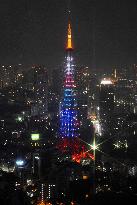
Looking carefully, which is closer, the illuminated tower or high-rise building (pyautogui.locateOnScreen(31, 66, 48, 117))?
the illuminated tower

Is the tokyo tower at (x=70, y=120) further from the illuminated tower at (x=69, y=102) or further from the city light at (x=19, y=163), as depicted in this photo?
the city light at (x=19, y=163)

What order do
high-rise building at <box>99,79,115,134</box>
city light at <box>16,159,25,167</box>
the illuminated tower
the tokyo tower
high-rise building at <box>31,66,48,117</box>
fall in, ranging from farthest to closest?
high-rise building at <box>31,66,48,117</box>
high-rise building at <box>99,79,115,134</box>
the illuminated tower
the tokyo tower
city light at <box>16,159,25,167</box>

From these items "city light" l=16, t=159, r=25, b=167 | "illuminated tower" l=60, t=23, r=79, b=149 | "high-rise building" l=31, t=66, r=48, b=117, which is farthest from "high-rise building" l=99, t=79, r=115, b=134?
"city light" l=16, t=159, r=25, b=167

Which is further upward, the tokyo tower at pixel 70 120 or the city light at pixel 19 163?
the tokyo tower at pixel 70 120

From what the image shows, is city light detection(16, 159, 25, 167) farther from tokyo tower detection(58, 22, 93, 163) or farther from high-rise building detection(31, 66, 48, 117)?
high-rise building detection(31, 66, 48, 117)

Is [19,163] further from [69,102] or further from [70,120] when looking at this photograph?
[70,120]

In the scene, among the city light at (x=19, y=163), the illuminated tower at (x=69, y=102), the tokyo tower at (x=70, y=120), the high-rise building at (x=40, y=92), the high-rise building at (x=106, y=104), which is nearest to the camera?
the city light at (x=19, y=163)

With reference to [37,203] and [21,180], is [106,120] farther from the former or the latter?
[37,203]

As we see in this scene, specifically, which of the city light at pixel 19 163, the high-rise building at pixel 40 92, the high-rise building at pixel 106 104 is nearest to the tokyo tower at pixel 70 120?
the city light at pixel 19 163

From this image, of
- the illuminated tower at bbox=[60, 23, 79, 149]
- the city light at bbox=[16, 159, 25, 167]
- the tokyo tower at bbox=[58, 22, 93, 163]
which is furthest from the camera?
the illuminated tower at bbox=[60, 23, 79, 149]
